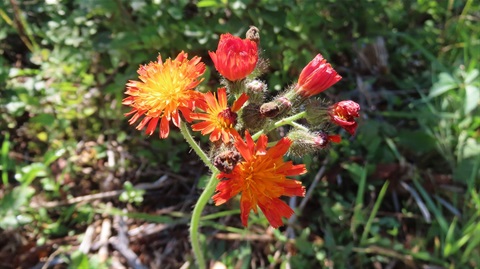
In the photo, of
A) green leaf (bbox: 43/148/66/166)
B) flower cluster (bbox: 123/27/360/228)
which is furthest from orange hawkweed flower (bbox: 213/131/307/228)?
green leaf (bbox: 43/148/66/166)

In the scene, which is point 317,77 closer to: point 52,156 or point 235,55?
point 235,55

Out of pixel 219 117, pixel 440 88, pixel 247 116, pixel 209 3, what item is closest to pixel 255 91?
pixel 247 116

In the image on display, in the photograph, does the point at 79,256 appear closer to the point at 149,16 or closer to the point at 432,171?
the point at 149,16

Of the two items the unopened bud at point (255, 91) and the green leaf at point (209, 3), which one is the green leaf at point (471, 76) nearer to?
the green leaf at point (209, 3)

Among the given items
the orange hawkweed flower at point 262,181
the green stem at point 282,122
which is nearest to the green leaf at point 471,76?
the green stem at point 282,122

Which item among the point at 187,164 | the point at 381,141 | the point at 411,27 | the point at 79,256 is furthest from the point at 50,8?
the point at 411,27
